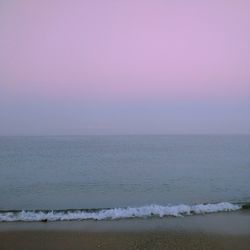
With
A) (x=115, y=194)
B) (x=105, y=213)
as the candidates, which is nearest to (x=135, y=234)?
(x=105, y=213)

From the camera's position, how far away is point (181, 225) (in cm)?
877

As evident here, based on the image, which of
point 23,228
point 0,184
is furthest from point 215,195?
point 0,184

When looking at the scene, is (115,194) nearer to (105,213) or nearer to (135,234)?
(105,213)

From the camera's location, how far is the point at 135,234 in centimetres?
805

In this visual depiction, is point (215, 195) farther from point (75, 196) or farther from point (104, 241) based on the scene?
point (104, 241)

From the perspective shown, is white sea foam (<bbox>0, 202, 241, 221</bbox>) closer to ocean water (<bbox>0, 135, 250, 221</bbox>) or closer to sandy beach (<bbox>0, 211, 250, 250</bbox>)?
ocean water (<bbox>0, 135, 250, 221</bbox>)

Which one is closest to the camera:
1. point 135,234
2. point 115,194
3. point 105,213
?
point 135,234

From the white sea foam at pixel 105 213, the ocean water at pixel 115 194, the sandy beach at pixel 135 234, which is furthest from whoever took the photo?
Result: the ocean water at pixel 115 194

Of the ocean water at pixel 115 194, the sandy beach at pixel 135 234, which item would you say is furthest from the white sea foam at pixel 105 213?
the sandy beach at pixel 135 234

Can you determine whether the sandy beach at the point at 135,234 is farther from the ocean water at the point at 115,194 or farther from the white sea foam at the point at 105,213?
the ocean water at the point at 115,194

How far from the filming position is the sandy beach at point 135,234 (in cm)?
737

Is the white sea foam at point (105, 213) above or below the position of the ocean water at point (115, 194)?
above

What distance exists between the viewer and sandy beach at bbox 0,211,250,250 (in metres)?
7.37

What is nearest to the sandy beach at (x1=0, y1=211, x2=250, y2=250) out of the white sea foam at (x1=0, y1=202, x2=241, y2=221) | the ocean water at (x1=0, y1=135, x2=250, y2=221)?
the white sea foam at (x1=0, y1=202, x2=241, y2=221)
